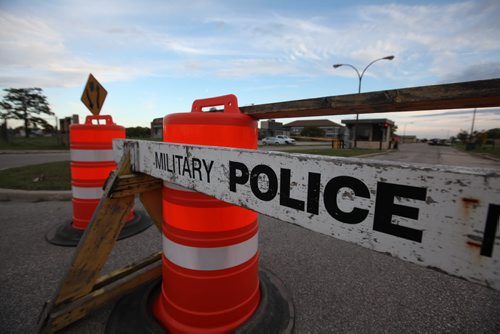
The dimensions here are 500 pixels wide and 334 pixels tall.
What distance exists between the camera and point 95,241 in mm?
1820

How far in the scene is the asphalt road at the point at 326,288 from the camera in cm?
192

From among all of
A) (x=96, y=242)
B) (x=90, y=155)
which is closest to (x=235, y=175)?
(x=96, y=242)

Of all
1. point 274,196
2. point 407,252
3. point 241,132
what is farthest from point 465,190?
point 241,132

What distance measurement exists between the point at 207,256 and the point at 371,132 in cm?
3300

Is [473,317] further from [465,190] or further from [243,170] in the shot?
[243,170]

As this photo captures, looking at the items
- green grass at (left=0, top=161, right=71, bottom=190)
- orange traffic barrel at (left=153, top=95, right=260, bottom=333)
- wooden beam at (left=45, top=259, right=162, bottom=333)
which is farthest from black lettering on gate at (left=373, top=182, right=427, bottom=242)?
green grass at (left=0, top=161, right=71, bottom=190)

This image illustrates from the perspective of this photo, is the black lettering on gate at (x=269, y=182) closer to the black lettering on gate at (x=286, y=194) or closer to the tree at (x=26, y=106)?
the black lettering on gate at (x=286, y=194)

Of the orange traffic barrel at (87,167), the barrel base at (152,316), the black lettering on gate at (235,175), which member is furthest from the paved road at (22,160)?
the black lettering on gate at (235,175)

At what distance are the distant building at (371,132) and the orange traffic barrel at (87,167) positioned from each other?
97.3 feet

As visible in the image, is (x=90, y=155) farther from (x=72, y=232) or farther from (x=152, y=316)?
(x=152, y=316)

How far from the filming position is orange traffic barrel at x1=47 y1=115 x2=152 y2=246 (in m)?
3.29

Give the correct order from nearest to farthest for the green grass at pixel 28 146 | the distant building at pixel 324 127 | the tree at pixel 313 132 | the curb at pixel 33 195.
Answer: the curb at pixel 33 195 < the green grass at pixel 28 146 < the tree at pixel 313 132 < the distant building at pixel 324 127

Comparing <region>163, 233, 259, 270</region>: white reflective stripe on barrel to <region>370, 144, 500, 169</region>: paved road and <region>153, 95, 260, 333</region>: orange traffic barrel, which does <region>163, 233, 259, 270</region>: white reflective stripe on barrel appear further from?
<region>370, 144, 500, 169</region>: paved road

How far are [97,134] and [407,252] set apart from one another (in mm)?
3676
